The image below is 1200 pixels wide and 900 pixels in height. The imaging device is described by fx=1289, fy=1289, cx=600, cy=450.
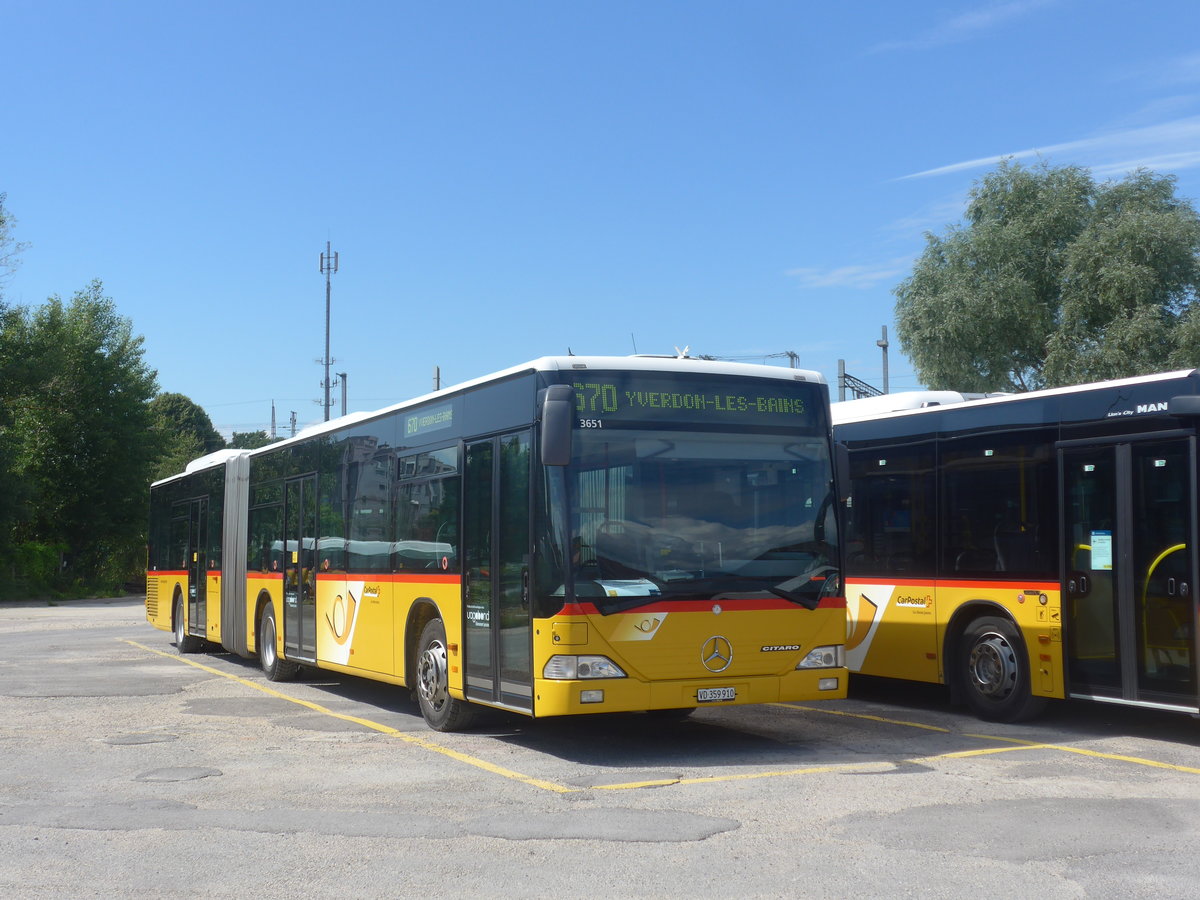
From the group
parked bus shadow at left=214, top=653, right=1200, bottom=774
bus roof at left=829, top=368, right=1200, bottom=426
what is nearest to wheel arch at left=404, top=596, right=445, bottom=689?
parked bus shadow at left=214, top=653, right=1200, bottom=774

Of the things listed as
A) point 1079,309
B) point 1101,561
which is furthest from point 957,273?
point 1101,561

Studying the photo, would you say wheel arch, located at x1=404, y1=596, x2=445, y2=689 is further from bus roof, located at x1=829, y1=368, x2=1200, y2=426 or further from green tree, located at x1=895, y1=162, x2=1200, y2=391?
green tree, located at x1=895, y1=162, x2=1200, y2=391

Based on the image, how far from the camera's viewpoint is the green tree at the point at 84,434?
55281mm

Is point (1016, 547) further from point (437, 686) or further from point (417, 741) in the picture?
point (417, 741)

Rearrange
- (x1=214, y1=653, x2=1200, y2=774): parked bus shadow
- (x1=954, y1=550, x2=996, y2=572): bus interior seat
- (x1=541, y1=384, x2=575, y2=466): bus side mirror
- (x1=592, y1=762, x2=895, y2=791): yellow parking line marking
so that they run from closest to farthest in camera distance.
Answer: (x1=592, y1=762, x2=895, y2=791): yellow parking line marking < (x1=541, y1=384, x2=575, y2=466): bus side mirror < (x1=214, y1=653, x2=1200, y2=774): parked bus shadow < (x1=954, y1=550, x2=996, y2=572): bus interior seat

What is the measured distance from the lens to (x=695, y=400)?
1030cm

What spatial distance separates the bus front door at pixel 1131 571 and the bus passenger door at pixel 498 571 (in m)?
4.77

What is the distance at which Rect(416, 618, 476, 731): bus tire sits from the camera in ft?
37.4

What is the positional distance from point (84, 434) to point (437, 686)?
164 feet

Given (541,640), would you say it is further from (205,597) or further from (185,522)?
(185,522)

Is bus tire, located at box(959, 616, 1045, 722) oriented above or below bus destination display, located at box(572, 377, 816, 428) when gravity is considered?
below

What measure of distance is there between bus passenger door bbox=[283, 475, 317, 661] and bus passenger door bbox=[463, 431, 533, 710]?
4779mm

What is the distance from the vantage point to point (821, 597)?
10.5 meters

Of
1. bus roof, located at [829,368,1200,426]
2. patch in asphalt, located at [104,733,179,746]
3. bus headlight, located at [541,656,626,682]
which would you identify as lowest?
patch in asphalt, located at [104,733,179,746]
